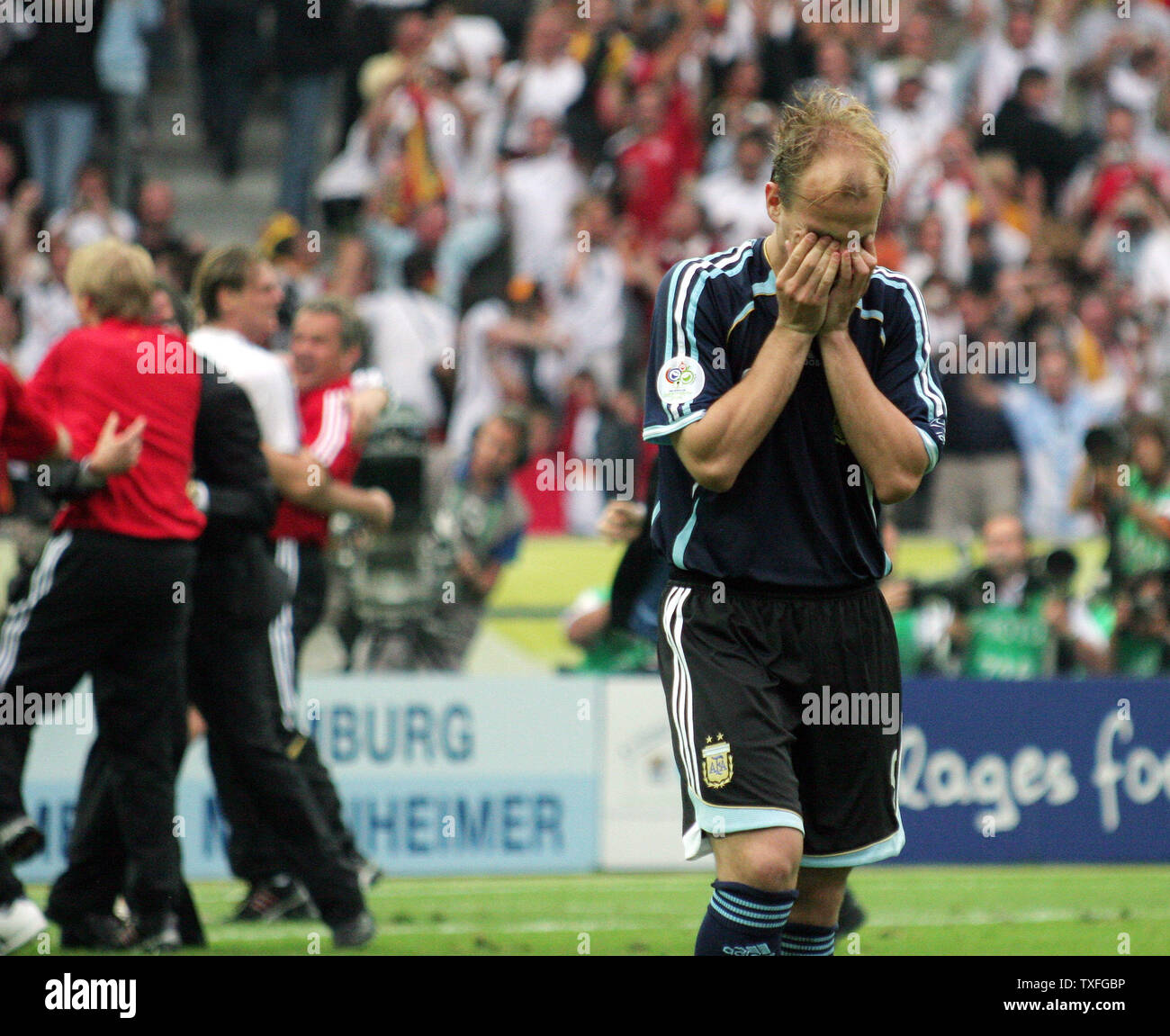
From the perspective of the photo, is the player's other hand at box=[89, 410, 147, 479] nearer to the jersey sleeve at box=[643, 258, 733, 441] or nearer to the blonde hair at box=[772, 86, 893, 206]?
the jersey sleeve at box=[643, 258, 733, 441]

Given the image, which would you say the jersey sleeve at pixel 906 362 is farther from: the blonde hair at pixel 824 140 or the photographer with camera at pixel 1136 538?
the photographer with camera at pixel 1136 538

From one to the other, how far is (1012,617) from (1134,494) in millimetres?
1075

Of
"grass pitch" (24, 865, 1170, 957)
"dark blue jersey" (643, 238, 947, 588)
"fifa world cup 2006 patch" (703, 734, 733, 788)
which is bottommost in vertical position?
"grass pitch" (24, 865, 1170, 957)

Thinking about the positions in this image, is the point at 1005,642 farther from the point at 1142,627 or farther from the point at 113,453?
the point at 113,453

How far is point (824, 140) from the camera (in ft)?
14.0

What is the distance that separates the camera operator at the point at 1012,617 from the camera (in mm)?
10750

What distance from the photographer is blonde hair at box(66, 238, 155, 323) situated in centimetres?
650

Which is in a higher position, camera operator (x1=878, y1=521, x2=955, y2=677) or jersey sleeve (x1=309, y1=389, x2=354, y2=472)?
jersey sleeve (x1=309, y1=389, x2=354, y2=472)

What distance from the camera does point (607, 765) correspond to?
31.8 feet

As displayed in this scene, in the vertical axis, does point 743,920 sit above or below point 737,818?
below

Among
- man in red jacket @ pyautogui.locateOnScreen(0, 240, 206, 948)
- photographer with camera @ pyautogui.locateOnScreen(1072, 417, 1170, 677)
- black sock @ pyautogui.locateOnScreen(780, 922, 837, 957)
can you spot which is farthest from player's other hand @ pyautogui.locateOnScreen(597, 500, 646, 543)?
photographer with camera @ pyautogui.locateOnScreen(1072, 417, 1170, 677)

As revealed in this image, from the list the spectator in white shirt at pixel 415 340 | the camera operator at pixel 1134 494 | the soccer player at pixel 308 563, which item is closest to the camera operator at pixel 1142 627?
the camera operator at pixel 1134 494

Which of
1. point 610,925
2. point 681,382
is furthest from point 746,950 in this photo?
point 610,925
